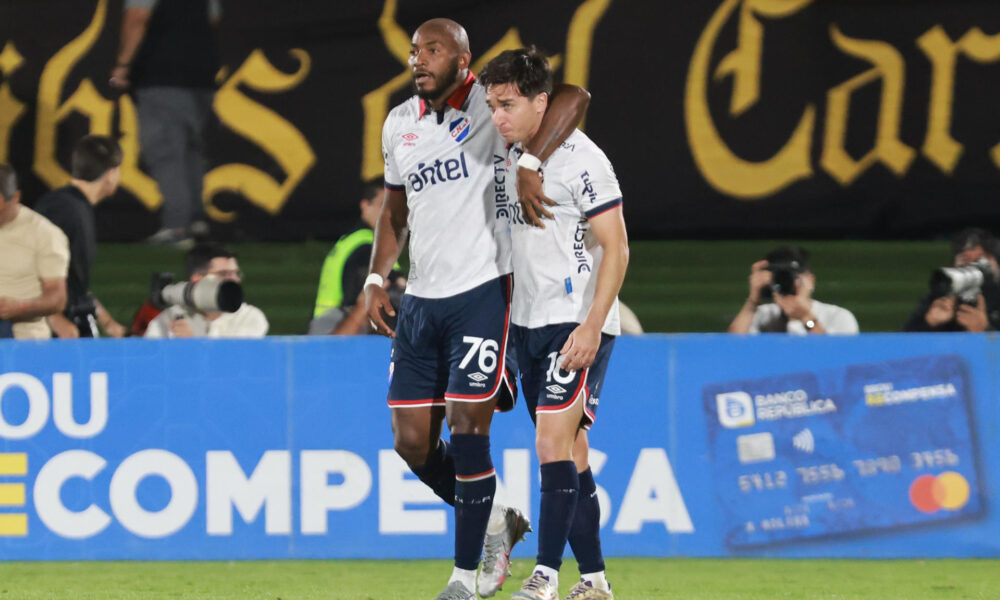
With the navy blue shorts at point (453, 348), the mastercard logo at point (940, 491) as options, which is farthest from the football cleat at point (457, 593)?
the mastercard logo at point (940, 491)

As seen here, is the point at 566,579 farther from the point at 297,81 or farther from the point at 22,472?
the point at 297,81

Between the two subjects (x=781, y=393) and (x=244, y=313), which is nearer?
(x=781, y=393)

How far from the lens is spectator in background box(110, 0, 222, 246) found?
33.2 ft

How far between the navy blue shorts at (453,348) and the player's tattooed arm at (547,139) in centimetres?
32

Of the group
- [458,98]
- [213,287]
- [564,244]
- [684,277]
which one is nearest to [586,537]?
[564,244]

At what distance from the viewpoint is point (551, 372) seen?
4.93 m

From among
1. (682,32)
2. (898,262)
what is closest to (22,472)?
(682,32)

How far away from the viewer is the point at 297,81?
10078mm

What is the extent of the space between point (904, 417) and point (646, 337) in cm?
119

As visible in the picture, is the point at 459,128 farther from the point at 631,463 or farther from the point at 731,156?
the point at 731,156

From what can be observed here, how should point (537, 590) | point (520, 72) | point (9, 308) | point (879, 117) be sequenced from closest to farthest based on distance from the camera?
point (537, 590)
point (520, 72)
point (9, 308)
point (879, 117)

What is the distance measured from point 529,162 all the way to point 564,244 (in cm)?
29

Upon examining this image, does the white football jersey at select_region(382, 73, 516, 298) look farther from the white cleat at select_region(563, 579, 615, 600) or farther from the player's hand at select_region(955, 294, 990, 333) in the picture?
the player's hand at select_region(955, 294, 990, 333)

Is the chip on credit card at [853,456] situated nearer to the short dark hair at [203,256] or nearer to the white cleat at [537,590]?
the white cleat at [537,590]
